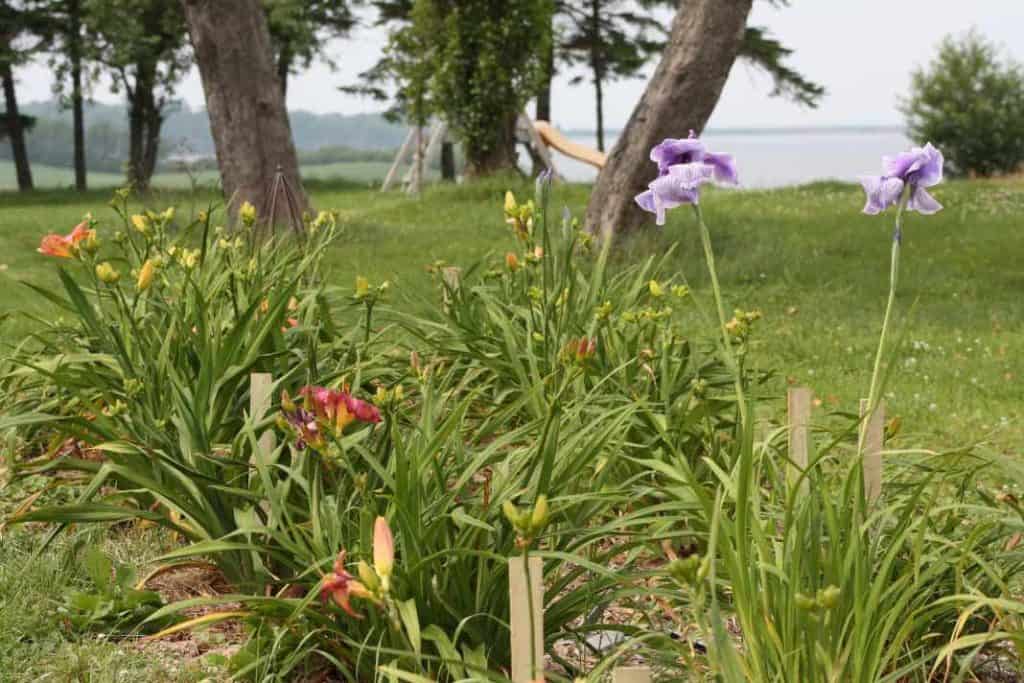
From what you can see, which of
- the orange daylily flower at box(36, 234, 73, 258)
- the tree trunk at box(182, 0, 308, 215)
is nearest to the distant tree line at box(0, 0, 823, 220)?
the tree trunk at box(182, 0, 308, 215)

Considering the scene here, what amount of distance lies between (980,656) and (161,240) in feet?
10.4

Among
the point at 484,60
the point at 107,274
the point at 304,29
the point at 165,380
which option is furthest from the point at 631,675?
the point at 304,29

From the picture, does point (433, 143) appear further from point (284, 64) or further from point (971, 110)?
point (971, 110)

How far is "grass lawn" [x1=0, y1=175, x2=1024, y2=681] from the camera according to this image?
5105mm

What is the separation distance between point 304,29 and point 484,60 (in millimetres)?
11204

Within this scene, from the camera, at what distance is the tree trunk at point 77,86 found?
1001 inches

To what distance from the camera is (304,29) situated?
83.5ft

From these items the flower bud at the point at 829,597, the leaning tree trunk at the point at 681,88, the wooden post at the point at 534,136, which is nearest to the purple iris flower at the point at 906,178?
the flower bud at the point at 829,597

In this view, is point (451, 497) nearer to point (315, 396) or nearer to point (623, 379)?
point (315, 396)

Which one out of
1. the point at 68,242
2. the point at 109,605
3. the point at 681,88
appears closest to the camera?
the point at 109,605

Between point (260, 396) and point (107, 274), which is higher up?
point (107, 274)

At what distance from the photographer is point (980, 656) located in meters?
2.78

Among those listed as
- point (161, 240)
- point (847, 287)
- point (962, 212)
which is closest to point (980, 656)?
point (161, 240)

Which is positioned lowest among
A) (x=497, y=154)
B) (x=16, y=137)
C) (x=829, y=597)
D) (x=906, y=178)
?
(x=829, y=597)
